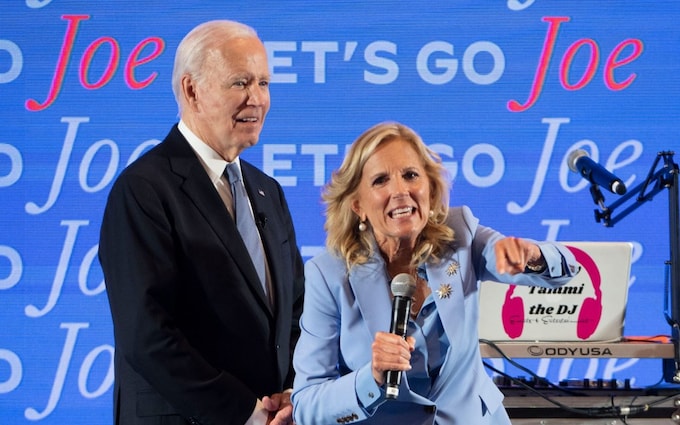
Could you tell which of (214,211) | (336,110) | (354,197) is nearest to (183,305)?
(214,211)

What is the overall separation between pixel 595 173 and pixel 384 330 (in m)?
1.44

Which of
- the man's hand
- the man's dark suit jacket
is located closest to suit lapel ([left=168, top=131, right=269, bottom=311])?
the man's dark suit jacket

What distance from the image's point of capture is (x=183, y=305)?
263 cm

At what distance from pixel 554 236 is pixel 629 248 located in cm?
139

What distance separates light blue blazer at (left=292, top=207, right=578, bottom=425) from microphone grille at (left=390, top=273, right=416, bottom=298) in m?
0.11

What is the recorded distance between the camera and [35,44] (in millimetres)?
4598

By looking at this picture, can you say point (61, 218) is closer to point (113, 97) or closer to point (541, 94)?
point (113, 97)

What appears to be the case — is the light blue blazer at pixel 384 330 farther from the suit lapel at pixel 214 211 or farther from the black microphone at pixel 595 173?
the black microphone at pixel 595 173

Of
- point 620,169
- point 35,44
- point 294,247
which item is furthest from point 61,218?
point 620,169

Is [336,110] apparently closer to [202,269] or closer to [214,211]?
[214,211]

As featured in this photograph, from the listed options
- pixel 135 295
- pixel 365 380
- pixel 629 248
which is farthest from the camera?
pixel 629 248

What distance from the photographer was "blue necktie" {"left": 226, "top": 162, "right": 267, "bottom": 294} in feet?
9.08

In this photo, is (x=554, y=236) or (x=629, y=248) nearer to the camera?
(x=629, y=248)

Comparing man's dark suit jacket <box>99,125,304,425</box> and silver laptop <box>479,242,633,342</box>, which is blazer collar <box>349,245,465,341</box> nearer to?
man's dark suit jacket <box>99,125,304,425</box>
